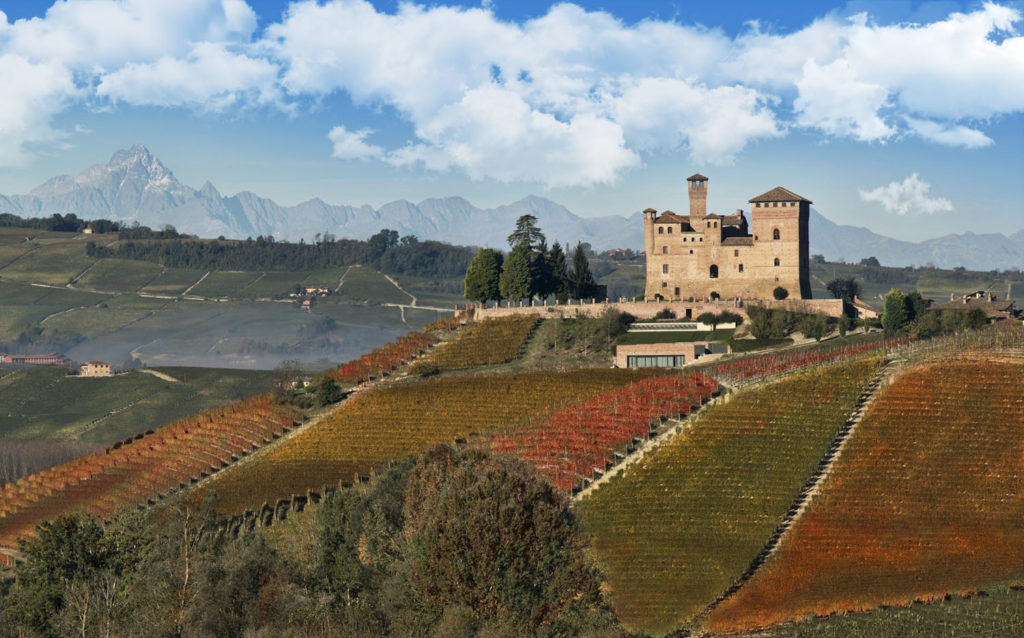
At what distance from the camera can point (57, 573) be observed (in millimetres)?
48031

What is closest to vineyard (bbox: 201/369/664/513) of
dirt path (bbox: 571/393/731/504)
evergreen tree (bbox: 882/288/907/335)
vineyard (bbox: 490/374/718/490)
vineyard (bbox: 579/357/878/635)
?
vineyard (bbox: 490/374/718/490)

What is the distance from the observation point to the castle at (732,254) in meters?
125

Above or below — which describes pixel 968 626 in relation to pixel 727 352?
below

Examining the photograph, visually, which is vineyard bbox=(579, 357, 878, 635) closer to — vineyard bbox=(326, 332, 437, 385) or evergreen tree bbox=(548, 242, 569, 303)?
vineyard bbox=(326, 332, 437, 385)

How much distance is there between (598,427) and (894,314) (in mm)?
45142

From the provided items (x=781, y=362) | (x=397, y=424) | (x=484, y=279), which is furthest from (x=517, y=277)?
(x=781, y=362)

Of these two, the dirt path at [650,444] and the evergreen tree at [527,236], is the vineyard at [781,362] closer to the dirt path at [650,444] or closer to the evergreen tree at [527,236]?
the dirt path at [650,444]

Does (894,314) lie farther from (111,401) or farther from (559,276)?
(111,401)

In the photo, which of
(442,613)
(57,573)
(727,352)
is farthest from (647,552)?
(727,352)

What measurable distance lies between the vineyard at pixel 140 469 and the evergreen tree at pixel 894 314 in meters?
52.3

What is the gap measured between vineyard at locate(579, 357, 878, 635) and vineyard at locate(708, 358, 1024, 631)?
1.83 metres

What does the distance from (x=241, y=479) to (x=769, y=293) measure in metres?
60.5

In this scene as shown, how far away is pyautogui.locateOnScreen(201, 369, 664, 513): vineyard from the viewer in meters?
82.0

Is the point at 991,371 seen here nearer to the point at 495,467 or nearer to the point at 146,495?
the point at 495,467
